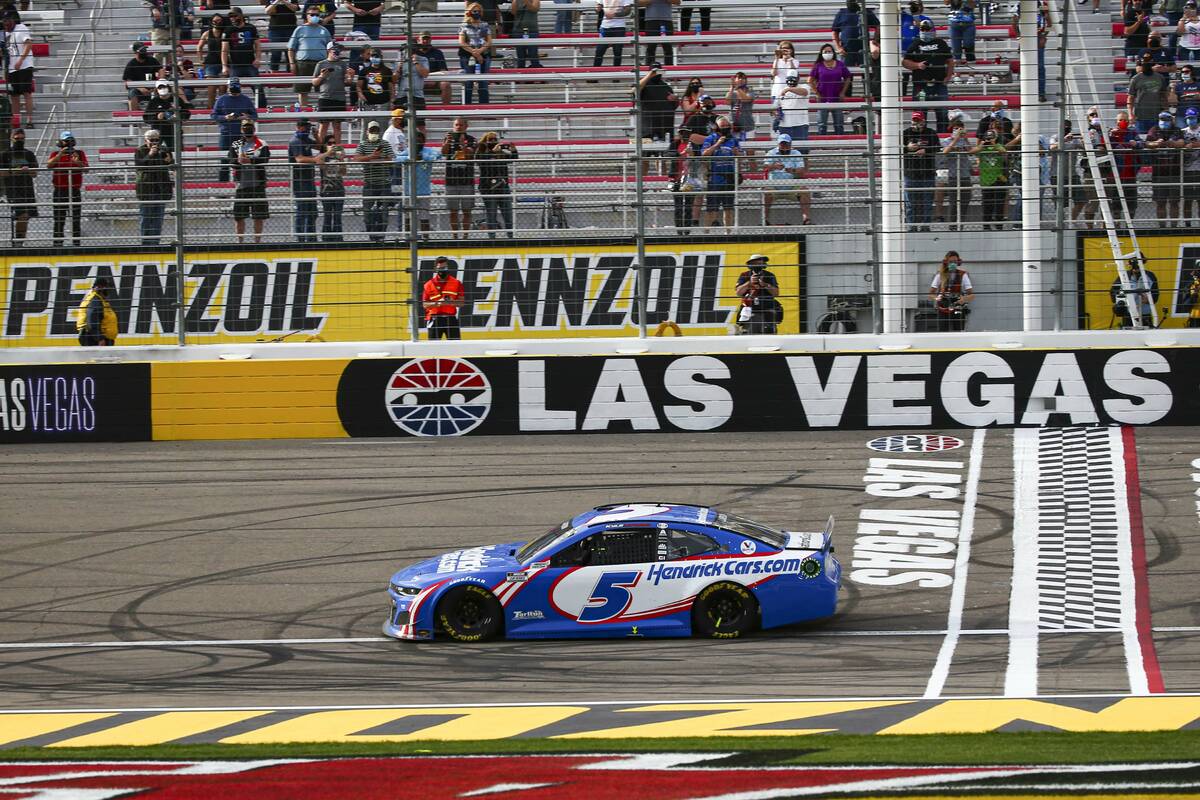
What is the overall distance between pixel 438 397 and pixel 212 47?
7204mm

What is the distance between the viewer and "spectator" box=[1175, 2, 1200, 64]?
1923cm

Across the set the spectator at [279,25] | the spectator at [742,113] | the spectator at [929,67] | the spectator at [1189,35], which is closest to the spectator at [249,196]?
the spectator at [279,25]

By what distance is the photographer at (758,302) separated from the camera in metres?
17.0

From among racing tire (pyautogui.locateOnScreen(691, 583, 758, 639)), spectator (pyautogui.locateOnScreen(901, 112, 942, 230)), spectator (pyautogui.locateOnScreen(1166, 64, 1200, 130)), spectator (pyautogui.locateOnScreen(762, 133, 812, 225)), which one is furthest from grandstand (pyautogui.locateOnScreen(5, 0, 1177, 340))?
racing tire (pyautogui.locateOnScreen(691, 583, 758, 639))

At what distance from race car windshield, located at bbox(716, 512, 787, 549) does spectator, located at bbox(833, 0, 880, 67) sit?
951cm

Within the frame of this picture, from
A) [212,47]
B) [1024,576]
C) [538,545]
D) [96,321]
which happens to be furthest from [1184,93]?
[96,321]

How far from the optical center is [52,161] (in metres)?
18.9

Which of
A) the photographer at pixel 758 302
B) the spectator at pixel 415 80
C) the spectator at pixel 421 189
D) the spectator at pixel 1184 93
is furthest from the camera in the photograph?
the spectator at pixel 415 80

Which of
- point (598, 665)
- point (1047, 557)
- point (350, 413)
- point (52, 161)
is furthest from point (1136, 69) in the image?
point (52, 161)

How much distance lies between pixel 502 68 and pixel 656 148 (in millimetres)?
5132

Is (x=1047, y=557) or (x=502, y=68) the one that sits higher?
(x=502, y=68)

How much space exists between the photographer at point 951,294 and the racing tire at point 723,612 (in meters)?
6.69

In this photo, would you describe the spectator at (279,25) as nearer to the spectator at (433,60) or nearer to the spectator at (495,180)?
the spectator at (433,60)

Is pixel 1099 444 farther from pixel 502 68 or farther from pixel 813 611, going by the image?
pixel 502 68
